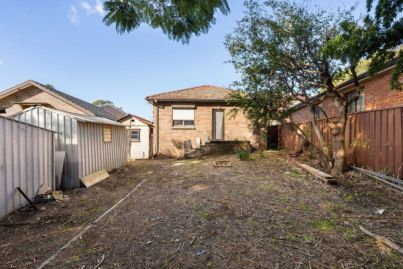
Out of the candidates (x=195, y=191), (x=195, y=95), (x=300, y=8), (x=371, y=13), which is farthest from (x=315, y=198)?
(x=195, y=95)

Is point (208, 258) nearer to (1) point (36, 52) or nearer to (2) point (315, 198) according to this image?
(2) point (315, 198)

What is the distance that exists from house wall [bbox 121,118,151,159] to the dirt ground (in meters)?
11.0

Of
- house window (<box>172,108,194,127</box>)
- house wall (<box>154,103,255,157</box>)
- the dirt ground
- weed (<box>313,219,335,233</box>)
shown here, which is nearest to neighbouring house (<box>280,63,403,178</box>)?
the dirt ground

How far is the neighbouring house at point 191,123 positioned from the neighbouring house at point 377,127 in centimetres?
690

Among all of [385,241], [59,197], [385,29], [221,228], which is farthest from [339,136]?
[59,197]

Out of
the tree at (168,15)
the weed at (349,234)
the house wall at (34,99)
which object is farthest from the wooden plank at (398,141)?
the house wall at (34,99)

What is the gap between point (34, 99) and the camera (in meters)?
16.0

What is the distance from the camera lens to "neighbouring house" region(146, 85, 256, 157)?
15953mm

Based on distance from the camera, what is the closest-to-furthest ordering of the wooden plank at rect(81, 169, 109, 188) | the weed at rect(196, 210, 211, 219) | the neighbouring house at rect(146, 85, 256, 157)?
1. the weed at rect(196, 210, 211, 219)
2. the wooden plank at rect(81, 169, 109, 188)
3. the neighbouring house at rect(146, 85, 256, 157)

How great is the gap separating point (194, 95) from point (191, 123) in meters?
1.89

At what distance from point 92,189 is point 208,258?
562 centimetres

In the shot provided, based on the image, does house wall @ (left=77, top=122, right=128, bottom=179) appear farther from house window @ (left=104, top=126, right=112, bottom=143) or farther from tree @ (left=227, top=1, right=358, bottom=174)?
tree @ (left=227, top=1, right=358, bottom=174)

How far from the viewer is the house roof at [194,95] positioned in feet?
51.9

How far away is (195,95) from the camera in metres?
16.4
